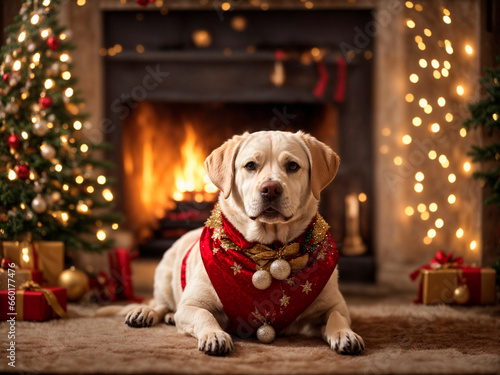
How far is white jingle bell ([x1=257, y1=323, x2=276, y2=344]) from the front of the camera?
2.21 m

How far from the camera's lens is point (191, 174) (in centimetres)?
475

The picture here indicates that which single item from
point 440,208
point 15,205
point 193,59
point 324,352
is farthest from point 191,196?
point 324,352

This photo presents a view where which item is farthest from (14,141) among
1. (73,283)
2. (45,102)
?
(73,283)

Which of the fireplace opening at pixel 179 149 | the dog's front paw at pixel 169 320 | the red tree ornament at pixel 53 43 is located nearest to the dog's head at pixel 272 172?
the dog's front paw at pixel 169 320

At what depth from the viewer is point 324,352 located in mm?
2049

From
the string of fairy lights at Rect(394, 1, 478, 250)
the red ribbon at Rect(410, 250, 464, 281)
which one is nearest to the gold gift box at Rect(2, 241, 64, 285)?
the red ribbon at Rect(410, 250, 464, 281)

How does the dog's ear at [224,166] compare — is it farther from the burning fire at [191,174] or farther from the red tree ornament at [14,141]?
the burning fire at [191,174]

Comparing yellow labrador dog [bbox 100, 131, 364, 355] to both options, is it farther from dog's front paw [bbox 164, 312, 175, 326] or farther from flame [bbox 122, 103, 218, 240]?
flame [bbox 122, 103, 218, 240]

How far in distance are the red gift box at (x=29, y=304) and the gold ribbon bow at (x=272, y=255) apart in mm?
1188

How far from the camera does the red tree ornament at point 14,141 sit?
309cm

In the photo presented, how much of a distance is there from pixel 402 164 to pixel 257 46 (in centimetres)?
157

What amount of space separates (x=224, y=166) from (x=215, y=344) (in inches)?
31.1

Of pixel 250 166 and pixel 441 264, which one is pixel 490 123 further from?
pixel 250 166

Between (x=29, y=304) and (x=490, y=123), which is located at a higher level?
(x=490, y=123)
